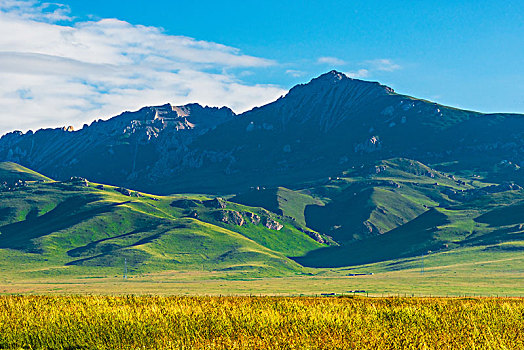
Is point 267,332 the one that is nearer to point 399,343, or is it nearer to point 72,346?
point 399,343

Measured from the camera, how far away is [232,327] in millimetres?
23594

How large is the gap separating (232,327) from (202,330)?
1.26 metres

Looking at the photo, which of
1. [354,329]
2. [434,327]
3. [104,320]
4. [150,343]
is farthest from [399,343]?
[104,320]

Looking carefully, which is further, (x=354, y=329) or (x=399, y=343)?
(x=354, y=329)

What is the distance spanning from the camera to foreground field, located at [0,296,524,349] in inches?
794

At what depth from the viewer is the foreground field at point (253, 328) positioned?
20156 millimetres

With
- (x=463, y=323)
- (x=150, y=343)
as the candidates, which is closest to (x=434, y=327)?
(x=463, y=323)

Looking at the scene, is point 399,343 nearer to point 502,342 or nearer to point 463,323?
point 502,342

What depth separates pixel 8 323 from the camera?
25.1 meters

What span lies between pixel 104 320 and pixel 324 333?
9.55 m

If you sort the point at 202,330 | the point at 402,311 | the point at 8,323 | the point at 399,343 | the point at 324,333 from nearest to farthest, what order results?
the point at 399,343 → the point at 324,333 → the point at 202,330 → the point at 8,323 → the point at 402,311

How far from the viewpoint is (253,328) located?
23.2m

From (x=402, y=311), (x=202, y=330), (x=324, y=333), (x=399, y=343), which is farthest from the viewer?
(x=402, y=311)

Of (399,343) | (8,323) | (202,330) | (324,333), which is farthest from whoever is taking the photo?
(8,323)
